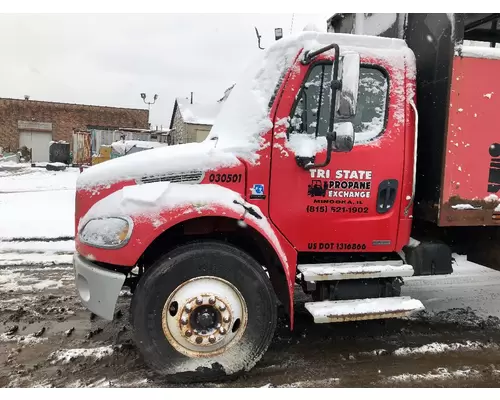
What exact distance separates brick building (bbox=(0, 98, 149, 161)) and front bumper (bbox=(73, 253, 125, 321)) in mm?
40323

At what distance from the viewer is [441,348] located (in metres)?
3.96

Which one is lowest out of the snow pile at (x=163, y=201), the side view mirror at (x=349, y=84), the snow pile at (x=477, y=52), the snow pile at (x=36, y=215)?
the snow pile at (x=36, y=215)

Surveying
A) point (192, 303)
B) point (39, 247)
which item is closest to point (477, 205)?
point (192, 303)

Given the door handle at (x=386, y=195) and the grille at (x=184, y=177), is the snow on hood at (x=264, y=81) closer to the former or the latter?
the grille at (x=184, y=177)

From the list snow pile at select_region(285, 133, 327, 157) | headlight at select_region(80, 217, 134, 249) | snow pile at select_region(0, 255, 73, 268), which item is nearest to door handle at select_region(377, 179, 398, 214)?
snow pile at select_region(285, 133, 327, 157)

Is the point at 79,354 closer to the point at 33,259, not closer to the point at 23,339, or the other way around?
the point at 23,339

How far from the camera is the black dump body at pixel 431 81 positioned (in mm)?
3641

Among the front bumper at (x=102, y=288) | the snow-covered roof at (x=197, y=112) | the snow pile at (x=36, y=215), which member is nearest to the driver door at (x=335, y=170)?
the front bumper at (x=102, y=288)

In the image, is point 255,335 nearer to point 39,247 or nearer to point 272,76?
point 272,76

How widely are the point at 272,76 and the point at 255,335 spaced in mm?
2116

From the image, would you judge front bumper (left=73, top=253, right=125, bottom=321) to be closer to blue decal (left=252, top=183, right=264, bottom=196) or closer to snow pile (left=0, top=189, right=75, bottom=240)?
blue decal (left=252, top=183, right=264, bottom=196)

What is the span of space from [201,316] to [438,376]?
6.50 feet

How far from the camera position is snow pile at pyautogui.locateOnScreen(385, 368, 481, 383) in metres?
3.42

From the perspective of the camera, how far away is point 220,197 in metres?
3.29
